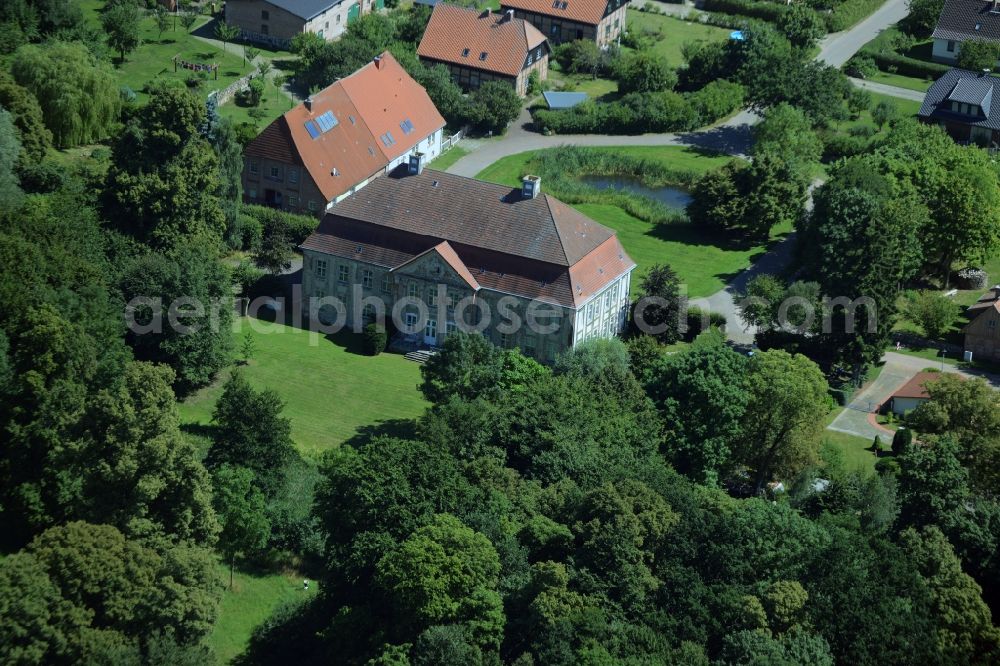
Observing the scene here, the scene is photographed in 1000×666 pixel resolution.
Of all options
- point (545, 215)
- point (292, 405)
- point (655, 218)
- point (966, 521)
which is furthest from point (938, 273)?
point (292, 405)

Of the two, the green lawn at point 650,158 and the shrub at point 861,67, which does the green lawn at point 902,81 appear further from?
the green lawn at point 650,158

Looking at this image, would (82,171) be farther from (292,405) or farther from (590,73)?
(590,73)

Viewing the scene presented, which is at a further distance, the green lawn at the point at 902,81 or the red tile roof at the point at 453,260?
the green lawn at the point at 902,81

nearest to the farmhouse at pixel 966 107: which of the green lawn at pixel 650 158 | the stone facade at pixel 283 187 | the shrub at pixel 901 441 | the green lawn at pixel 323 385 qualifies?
the green lawn at pixel 650 158

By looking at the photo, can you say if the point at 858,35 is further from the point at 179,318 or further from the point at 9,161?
the point at 179,318

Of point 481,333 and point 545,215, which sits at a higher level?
point 545,215

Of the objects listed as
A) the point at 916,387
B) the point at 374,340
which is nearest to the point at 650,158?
the point at 374,340
